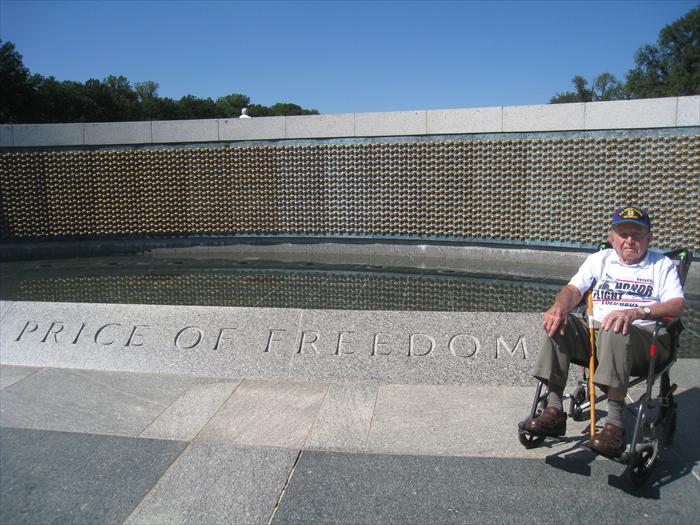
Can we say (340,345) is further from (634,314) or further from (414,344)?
(634,314)

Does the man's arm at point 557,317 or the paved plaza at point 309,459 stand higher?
the man's arm at point 557,317

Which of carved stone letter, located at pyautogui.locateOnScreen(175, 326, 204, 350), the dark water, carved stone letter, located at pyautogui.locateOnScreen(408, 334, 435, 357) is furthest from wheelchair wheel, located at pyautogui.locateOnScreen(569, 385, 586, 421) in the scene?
carved stone letter, located at pyautogui.locateOnScreen(175, 326, 204, 350)

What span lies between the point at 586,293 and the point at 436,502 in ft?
4.92

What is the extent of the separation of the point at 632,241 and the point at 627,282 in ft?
0.76

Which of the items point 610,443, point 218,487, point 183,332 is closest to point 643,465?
point 610,443

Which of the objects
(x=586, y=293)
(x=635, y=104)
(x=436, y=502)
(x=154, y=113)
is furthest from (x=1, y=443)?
(x=154, y=113)

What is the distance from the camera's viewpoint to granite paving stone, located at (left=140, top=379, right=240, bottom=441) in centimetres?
379

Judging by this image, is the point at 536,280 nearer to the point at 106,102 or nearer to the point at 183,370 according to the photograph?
the point at 183,370

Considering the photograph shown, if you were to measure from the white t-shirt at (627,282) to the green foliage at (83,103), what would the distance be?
1364 inches

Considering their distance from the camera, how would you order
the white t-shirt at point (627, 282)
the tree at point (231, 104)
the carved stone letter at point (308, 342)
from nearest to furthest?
the white t-shirt at point (627, 282) → the carved stone letter at point (308, 342) → the tree at point (231, 104)

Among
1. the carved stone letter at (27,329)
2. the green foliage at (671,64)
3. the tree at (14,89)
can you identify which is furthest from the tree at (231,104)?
the carved stone letter at (27,329)

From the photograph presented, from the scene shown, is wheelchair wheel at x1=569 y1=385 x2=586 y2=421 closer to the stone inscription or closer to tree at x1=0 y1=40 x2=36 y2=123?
the stone inscription

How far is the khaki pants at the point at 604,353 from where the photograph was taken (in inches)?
120

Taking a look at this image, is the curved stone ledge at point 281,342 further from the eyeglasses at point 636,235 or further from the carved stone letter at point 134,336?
the eyeglasses at point 636,235
